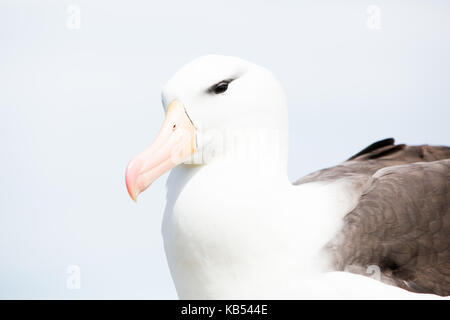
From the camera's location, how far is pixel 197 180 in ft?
16.1

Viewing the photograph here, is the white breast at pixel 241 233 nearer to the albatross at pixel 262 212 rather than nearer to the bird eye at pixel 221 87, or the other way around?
the albatross at pixel 262 212

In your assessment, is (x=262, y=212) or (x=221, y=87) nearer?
(x=262, y=212)

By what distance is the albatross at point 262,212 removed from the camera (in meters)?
4.69

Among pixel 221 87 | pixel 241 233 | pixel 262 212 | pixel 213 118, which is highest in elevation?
pixel 221 87

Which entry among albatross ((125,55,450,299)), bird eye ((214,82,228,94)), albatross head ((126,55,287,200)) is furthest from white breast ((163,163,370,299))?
bird eye ((214,82,228,94))

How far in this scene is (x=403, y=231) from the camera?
5016mm

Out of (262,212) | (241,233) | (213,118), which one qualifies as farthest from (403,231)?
(213,118)

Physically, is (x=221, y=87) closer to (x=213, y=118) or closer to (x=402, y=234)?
(x=213, y=118)

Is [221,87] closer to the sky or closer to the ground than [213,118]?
closer to the sky

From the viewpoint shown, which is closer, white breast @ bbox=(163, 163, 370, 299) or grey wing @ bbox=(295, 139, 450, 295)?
white breast @ bbox=(163, 163, 370, 299)

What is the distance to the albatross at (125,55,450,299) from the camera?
15.4ft

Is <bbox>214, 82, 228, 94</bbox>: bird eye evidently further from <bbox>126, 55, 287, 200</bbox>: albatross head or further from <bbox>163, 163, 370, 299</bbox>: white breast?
<bbox>163, 163, 370, 299</bbox>: white breast

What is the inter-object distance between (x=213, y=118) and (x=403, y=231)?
1.35 metres

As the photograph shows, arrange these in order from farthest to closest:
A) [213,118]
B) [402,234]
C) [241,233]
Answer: [402,234] → [213,118] → [241,233]
